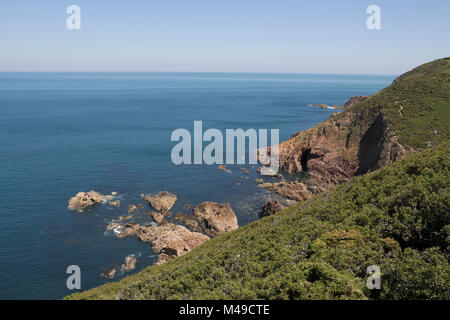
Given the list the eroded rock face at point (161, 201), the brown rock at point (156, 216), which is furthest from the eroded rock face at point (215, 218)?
the brown rock at point (156, 216)

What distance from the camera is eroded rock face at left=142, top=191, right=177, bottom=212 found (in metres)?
54.4

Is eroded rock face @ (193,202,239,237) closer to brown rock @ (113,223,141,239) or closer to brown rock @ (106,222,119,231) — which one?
brown rock @ (113,223,141,239)

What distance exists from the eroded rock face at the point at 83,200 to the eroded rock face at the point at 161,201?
8.62m

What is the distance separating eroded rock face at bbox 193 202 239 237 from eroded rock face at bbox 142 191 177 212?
5.29 m

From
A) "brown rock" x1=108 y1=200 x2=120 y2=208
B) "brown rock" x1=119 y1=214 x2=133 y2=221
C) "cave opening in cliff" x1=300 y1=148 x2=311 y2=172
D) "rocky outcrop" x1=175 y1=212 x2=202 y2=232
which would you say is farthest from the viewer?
"cave opening in cliff" x1=300 y1=148 x2=311 y2=172

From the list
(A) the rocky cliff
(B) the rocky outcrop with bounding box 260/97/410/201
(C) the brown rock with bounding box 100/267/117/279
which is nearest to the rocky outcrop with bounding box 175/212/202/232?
(C) the brown rock with bounding box 100/267/117/279

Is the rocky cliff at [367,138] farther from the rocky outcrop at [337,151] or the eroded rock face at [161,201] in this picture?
the eroded rock face at [161,201]

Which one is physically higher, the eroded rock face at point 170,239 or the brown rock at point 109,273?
the eroded rock face at point 170,239

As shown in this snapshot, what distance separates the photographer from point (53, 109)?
155375 mm

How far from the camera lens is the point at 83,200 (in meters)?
54.3

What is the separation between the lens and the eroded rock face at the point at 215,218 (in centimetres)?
4909

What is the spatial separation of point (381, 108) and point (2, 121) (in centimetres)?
13914

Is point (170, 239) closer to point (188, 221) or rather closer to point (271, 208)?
point (188, 221)
